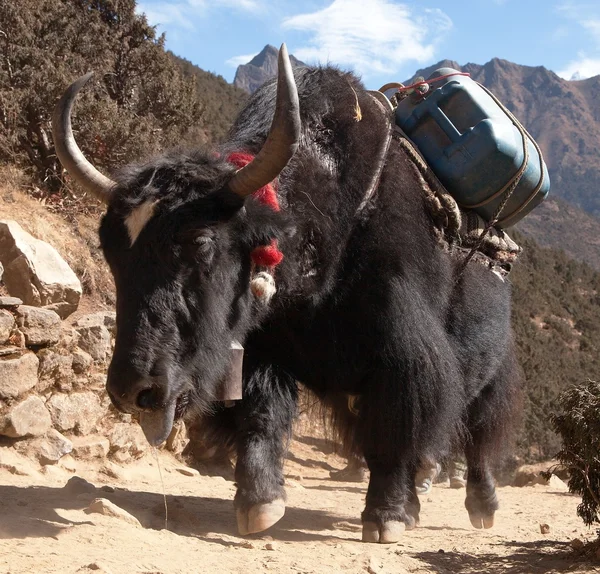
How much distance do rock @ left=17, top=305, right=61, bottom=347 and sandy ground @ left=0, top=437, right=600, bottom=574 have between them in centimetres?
74

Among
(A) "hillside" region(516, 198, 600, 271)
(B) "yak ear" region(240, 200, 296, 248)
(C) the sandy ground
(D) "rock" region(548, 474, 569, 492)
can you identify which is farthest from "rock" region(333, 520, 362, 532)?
(A) "hillside" region(516, 198, 600, 271)

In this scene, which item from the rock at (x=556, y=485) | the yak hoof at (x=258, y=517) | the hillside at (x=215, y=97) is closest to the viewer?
the yak hoof at (x=258, y=517)

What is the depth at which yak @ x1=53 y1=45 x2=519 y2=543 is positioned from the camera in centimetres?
289

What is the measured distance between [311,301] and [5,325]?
191 centimetres

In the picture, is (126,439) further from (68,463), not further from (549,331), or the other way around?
(549,331)

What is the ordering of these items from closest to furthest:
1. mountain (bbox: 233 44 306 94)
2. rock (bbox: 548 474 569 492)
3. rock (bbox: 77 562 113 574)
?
rock (bbox: 77 562 113 574), rock (bbox: 548 474 569 492), mountain (bbox: 233 44 306 94)

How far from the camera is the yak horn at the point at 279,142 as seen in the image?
9.40 ft

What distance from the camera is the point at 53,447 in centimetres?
446

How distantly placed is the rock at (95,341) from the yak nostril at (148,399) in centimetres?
234

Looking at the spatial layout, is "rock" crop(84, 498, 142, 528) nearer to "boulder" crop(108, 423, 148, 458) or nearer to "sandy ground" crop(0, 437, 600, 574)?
"sandy ground" crop(0, 437, 600, 574)

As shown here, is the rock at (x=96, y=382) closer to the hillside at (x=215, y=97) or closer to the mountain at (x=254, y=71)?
the hillside at (x=215, y=97)

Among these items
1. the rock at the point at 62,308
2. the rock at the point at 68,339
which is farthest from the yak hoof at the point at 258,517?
the rock at the point at 62,308

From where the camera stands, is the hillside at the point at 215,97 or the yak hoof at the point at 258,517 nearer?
the yak hoof at the point at 258,517

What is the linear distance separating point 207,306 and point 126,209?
19.1 inches
